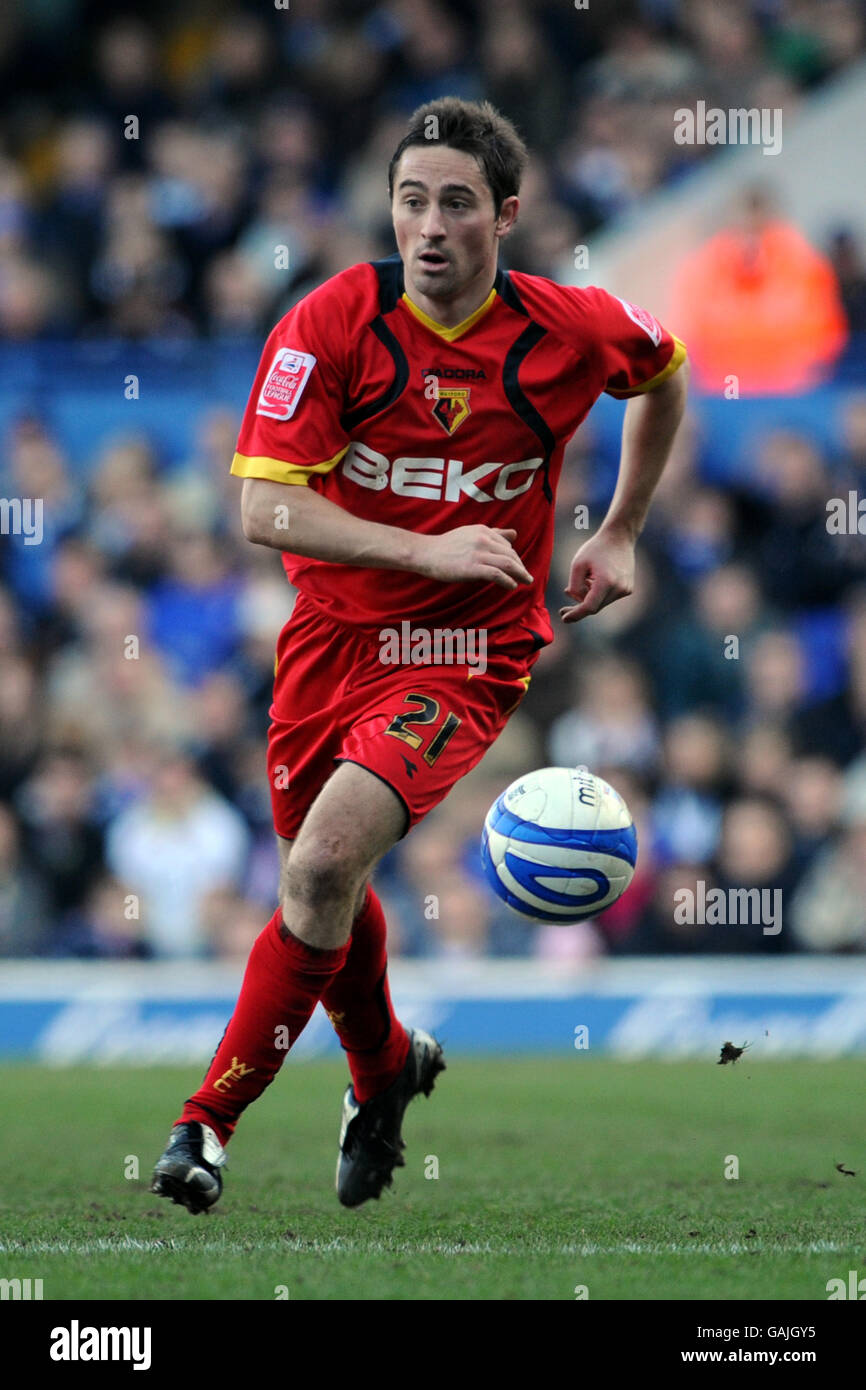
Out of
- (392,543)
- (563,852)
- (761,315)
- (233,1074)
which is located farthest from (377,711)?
(761,315)

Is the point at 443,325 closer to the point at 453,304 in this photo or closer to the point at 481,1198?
the point at 453,304

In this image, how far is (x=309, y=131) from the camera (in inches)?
598

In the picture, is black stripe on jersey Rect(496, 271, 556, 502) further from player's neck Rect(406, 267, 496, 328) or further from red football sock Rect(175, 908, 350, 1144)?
red football sock Rect(175, 908, 350, 1144)

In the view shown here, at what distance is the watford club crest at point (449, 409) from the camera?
5.55 meters

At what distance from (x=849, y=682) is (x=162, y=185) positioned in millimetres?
6295

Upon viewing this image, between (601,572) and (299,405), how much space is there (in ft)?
3.77

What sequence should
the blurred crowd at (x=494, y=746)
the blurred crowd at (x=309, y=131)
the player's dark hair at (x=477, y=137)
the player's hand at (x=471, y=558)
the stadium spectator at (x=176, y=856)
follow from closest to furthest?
the player's hand at (x=471, y=558) → the player's dark hair at (x=477, y=137) → the blurred crowd at (x=494, y=746) → the stadium spectator at (x=176, y=856) → the blurred crowd at (x=309, y=131)

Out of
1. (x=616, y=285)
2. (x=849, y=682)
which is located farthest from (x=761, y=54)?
(x=849, y=682)

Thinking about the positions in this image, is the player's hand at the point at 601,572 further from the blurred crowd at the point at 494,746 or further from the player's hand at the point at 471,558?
the blurred crowd at the point at 494,746

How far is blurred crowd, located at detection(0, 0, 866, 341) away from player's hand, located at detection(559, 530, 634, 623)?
783cm

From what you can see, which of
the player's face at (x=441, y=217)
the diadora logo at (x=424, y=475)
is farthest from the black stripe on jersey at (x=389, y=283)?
the diadora logo at (x=424, y=475)

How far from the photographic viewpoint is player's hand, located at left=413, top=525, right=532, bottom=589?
5.12m

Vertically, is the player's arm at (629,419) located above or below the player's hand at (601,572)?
above

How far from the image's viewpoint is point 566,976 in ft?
36.8
